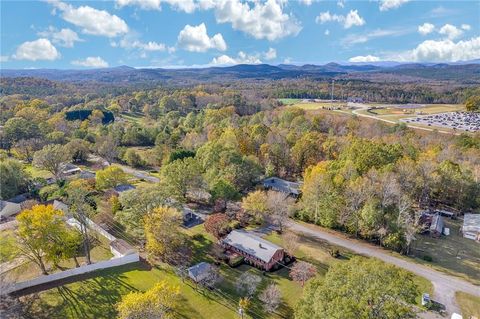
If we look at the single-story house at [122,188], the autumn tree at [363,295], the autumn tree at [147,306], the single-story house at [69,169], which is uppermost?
the autumn tree at [363,295]

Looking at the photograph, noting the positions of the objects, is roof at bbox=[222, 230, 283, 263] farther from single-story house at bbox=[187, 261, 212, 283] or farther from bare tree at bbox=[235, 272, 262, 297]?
single-story house at bbox=[187, 261, 212, 283]

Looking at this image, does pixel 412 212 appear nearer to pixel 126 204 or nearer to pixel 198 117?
pixel 126 204

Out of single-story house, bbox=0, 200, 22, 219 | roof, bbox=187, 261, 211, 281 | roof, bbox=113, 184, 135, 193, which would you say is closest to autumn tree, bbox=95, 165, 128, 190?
roof, bbox=113, 184, 135, 193

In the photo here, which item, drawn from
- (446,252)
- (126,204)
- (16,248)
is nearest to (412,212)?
(446,252)

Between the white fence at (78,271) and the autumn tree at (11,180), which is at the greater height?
the autumn tree at (11,180)

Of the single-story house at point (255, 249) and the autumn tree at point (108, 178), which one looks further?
the autumn tree at point (108, 178)

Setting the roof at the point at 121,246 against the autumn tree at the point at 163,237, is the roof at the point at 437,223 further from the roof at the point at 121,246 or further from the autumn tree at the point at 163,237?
the roof at the point at 121,246

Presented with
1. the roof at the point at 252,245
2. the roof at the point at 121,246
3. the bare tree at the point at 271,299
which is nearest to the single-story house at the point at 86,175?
the roof at the point at 121,246
